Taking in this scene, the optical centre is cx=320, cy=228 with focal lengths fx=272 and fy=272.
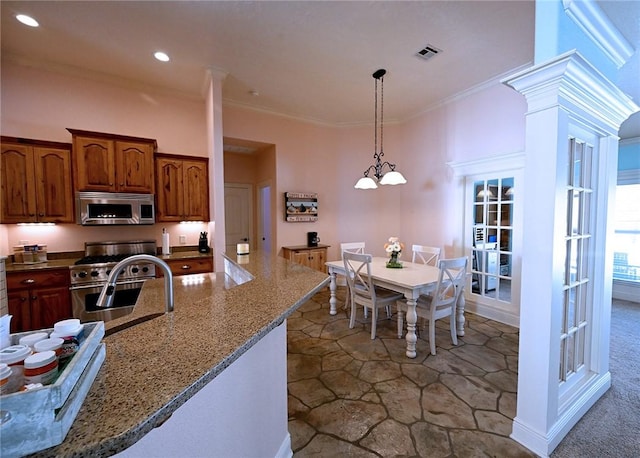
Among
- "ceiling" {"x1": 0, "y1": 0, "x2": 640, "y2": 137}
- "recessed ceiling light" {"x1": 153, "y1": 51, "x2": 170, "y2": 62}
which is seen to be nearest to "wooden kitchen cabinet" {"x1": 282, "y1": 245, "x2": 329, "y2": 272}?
"ceiling" {"x1": 0, "y1": 0, "x2": 640, "y2": 137}

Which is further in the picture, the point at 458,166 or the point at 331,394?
the point at 458,166

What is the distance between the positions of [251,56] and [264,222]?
132 inches

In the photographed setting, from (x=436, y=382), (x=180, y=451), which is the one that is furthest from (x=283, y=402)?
(x=436, y=382)

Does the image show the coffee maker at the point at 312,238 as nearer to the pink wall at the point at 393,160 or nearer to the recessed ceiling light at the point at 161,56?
the pink wall at the point at 393,160

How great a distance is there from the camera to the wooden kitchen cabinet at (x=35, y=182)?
2838mm

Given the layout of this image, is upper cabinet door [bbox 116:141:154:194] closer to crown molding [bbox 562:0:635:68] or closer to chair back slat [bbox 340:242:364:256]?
chair back slat [bbox 340:242:364:256]

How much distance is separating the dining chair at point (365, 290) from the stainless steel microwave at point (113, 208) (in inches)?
100

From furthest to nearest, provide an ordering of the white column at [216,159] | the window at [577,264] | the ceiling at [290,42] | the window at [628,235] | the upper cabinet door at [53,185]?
the window at [628,235]
the white column at [216,159]
the upper cabinet door at [53,185]
the ceiling at [290,42]
the window at [577,264]

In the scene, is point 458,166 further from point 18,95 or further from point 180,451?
point 18,95

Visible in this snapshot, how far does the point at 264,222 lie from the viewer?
5855mm

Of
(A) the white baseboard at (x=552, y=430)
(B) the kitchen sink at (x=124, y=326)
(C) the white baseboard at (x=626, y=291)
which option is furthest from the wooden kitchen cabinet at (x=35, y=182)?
(C) the white baseboard at (x=626, y=291)

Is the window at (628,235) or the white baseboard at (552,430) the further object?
the window at (628,235)

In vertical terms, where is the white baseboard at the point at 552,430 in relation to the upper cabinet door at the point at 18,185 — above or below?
below

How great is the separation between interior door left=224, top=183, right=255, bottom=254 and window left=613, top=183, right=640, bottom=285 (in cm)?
676
